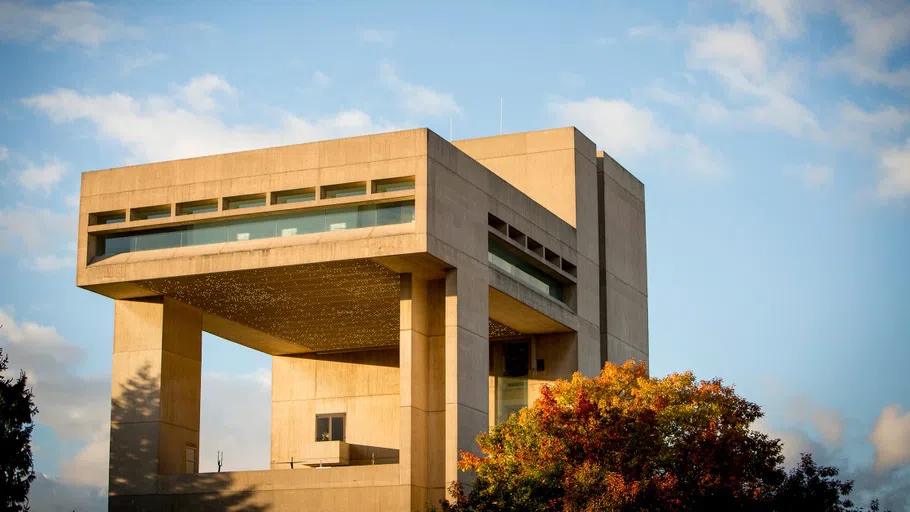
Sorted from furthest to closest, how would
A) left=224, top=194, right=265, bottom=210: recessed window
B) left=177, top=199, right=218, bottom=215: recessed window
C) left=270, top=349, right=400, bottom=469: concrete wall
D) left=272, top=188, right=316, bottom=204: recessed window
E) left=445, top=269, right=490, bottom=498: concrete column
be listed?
1. left=270, top=349, right=400, bottom=469: concrete wall
2. left=177, top=199, right=218, bottom=215: recessed window
3. left=224, top=194, right=265, bottom=210: recessed window
4. left=272, top=188, right=316, bottom=204: recessed window
5. left=445, top=269, right=490, bottom=498: concrete column

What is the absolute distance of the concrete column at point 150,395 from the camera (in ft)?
155

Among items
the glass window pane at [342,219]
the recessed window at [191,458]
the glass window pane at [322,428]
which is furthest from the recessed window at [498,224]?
the glass window pane at [322,428]

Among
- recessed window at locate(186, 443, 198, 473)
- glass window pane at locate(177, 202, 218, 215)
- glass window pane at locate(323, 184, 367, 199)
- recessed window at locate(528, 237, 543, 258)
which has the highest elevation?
glass window pane at locate(323, 184, 367, 199)

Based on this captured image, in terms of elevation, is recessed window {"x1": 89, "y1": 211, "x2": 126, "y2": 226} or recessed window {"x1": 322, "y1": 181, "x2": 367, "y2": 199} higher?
recessed window {"x1": 322, "y1": 181, "x2": 367, "y2": 199}

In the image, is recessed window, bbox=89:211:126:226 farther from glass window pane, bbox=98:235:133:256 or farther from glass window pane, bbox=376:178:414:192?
glass window pane, bbox=376:178:414:192

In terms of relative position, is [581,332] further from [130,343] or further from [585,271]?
[130,343]

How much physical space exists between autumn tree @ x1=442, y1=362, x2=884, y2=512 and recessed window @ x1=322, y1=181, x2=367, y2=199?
8580mm

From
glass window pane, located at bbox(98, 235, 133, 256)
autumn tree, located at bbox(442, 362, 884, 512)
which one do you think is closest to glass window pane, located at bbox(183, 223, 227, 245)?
glass window pane, located at bbox(98, 235, 133, 256)

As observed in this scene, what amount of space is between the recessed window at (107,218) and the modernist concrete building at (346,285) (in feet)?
0.13

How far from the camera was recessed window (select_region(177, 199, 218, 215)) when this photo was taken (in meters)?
47.1

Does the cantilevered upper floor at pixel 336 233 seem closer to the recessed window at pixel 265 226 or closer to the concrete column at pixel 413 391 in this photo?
the recessed window at pixel 265 226

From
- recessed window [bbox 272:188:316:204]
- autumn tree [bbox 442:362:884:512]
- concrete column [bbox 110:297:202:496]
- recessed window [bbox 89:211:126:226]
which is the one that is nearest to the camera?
autumn tree [bbox 442:362:884:512]

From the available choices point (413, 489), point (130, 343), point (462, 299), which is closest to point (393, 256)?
point (462, 299)

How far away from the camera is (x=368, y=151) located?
45438 millimetres
